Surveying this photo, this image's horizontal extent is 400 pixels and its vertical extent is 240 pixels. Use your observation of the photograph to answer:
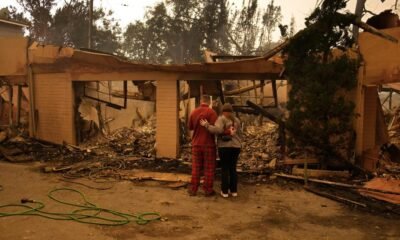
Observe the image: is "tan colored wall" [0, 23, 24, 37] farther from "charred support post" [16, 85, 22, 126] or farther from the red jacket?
the red jacket

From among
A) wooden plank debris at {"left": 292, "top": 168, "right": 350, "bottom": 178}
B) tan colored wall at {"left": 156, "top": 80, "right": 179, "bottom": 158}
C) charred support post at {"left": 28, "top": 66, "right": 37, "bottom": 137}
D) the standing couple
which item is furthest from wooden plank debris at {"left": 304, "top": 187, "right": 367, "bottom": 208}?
charred support post at {"left": 28, "top": 66, "right": 37, "bottom": 137}

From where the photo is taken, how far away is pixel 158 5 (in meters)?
39.0

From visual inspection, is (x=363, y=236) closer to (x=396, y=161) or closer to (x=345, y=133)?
(x=345, y=133)

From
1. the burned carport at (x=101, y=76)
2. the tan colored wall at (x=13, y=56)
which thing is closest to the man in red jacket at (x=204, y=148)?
the burned carport at (x=101, y=76)

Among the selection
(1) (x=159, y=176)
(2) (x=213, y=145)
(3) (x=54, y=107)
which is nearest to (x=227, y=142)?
(2) (x=213, y=145)

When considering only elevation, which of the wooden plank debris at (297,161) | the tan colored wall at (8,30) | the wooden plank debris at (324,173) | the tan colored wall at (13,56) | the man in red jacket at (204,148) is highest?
the tan colored wall at (8,30)

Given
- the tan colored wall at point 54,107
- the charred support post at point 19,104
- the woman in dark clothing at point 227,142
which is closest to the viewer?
the woman in dark clothing at point 227,142

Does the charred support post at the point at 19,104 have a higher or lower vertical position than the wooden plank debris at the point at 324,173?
higher

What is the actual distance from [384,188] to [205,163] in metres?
3.95

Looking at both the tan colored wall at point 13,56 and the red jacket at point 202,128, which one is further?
the tan colored wall at point 13,56

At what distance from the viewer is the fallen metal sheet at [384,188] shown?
26.6 feet

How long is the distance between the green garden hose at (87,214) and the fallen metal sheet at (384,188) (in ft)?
15.1

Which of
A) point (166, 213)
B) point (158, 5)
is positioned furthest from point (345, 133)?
point (158, 5)

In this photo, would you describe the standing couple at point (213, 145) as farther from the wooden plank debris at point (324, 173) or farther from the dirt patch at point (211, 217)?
the wooden plank debris at point (324, 173)
